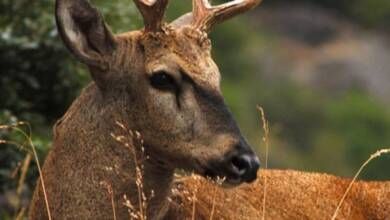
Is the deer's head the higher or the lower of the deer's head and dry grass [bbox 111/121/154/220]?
the higher

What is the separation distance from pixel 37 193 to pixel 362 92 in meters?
62.2

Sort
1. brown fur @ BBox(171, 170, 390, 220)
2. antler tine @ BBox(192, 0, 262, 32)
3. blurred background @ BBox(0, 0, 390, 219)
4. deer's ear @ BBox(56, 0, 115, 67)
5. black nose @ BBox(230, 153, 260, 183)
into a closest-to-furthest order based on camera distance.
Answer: black nose @ BBox(230, 153, 260, 183)
deer's ear @ BBox(56, 0, 115, 67)
antler tine @ BBox(192, 0, 262, 32)
brown fur @ BBox(171, 170, 390, 220)
blurred background @ BBox(0, 0, 390, 219)

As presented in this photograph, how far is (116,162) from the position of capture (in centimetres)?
1077

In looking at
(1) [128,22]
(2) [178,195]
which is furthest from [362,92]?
(2) [178,195]

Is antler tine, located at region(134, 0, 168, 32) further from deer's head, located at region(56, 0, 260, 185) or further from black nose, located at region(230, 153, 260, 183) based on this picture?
black nose, located at region(230, 153, 260, 183)

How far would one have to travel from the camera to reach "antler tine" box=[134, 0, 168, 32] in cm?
1070

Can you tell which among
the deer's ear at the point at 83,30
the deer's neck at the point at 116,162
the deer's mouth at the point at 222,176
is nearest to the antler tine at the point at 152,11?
the deer's ear at the point at 83,30

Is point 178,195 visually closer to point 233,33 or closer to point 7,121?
point 7,121

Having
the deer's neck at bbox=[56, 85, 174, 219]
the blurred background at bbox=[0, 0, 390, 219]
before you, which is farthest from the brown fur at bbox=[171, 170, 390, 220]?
the blurred background at bbox=[0, 0, 390, 219]

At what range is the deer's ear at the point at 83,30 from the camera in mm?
10672

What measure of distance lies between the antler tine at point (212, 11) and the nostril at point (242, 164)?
43.9 inches

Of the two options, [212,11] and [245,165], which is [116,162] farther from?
[212,11]

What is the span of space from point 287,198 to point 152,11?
206 centimetres

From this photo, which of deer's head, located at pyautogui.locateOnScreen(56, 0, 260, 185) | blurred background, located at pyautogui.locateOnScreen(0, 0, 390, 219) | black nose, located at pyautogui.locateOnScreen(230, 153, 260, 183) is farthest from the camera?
blurred background, located at pyautogui.locateOnScreen(0, 0, 390, 219)
